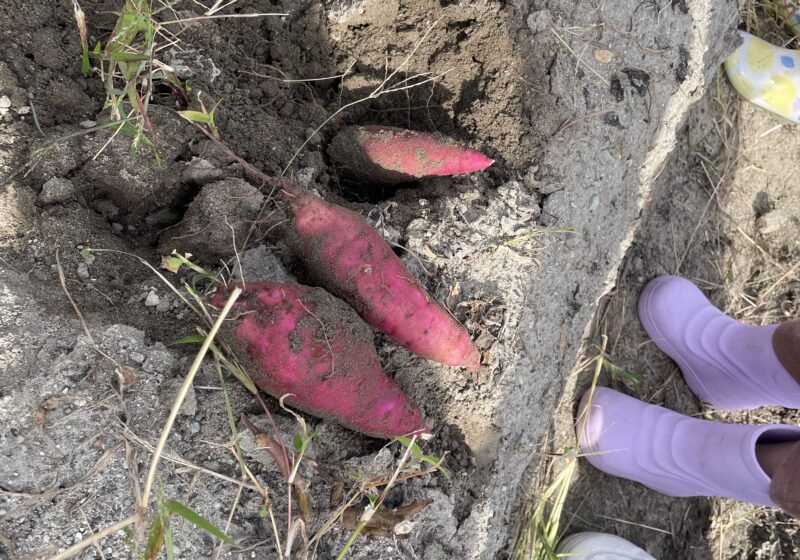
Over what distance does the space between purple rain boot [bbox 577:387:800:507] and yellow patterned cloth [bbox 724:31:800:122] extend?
1395 millimetres

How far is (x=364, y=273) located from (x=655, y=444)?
1267 millimetres

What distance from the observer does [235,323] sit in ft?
3.83

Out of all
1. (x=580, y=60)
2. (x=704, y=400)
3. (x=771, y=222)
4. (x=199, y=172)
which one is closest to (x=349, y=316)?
(x=199, y=172)

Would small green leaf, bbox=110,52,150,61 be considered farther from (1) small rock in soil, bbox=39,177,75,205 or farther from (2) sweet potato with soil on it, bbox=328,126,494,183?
(2) sweet potato with soil on it, bbox=328,126,494,183

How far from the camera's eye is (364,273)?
4.25 ft

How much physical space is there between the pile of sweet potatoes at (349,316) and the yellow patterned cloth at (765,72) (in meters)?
1.54

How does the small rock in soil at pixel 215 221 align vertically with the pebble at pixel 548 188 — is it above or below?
below

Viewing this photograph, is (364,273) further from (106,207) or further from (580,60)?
(580,60)

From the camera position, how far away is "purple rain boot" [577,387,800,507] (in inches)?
70.0

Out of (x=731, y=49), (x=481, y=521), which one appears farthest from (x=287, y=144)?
(x=731, y=49)

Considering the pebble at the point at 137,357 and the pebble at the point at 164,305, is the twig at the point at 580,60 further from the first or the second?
the pebble at the point at 137,357

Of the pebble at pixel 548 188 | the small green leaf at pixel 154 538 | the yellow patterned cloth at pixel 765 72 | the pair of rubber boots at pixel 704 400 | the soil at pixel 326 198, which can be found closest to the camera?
the small green leaf at pixel 154 538

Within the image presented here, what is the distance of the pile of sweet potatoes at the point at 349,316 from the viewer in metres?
1.18

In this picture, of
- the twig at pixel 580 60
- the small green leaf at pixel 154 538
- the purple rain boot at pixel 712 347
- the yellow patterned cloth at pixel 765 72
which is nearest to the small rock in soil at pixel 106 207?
the small green leaf at pixel 154 538
